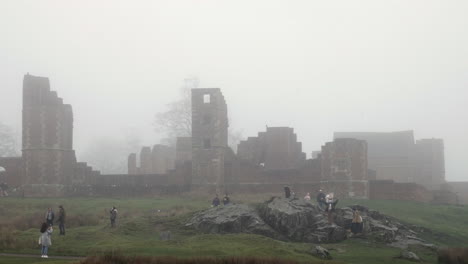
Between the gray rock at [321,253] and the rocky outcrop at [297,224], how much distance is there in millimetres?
4255

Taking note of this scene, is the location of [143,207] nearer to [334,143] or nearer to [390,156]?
[334,143]

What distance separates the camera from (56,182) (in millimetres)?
52938

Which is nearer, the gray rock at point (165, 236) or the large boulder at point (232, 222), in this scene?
the gray rock at point (165, 236)

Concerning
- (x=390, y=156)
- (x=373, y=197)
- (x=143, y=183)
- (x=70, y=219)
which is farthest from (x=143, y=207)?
(x=390, y=156)

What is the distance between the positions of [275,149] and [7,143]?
163 feet

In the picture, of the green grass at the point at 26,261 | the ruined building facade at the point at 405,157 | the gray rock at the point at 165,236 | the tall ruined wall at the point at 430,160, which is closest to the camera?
the green grass at the point at 26,261

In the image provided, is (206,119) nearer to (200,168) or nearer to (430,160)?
(200,168)

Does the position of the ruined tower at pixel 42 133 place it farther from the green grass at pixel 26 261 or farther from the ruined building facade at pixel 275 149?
the green grass at pixel 26 261

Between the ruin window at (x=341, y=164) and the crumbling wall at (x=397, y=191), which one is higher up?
the ruin window at (x=341, y=164)

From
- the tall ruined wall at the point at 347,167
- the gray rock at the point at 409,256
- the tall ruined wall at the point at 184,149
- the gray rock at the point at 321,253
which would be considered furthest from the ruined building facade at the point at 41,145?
the gray rock at the point at 409,256

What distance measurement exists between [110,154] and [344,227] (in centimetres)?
11998

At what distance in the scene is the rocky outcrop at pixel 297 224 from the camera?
3177 centimetres

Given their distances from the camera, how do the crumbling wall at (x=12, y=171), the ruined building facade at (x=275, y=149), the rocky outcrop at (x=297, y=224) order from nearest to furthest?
the rocky outcrop at (x=297, y=224)
the crumbling wall at (x=12, y=171)
the ruined building facade at (x=275, y=149)

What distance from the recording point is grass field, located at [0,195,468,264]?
26.3 m
